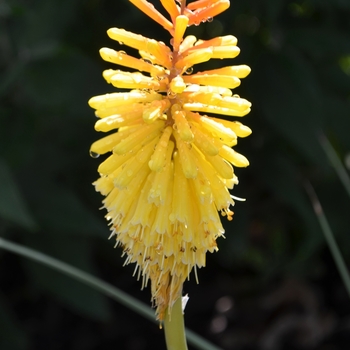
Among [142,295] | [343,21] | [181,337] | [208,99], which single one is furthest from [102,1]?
[181,337]

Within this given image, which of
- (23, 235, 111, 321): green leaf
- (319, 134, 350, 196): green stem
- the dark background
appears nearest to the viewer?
(319, 134, 350, 196): green stem

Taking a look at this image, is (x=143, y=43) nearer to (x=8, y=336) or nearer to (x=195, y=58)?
(x=195, y=58)

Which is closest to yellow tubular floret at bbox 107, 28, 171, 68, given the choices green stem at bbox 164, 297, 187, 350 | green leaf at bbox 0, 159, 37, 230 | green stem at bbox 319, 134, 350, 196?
green stem at bbox 164, 297, 187, 350

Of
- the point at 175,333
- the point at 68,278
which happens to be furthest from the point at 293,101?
the point at 175,333

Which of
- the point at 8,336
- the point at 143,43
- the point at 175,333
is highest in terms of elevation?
the point at 143,43

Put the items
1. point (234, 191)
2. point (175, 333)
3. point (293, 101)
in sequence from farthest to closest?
point (234, 191)
point (293, 101)
point (175, 333)

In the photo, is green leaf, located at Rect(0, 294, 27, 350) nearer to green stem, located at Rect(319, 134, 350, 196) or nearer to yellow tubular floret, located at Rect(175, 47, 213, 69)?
green stem, located at Rect(319, 134, 350, 196)

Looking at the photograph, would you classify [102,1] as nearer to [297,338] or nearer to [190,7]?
[190,7]
